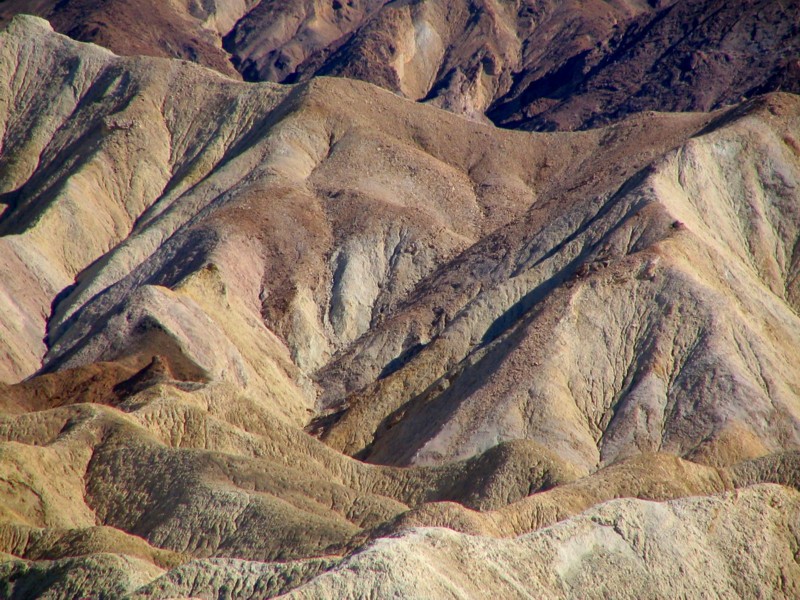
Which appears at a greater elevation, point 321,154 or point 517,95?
point 321,154

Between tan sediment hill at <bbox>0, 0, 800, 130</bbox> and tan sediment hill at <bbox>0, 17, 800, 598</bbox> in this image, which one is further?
tan sediment hill at <bbox>0, 0, 800, 130</bbox>

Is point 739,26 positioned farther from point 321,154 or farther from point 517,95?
point 321,154

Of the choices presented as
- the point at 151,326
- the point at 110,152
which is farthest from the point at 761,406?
the point at 110,152

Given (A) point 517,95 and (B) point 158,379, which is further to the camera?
(A) point 517,95


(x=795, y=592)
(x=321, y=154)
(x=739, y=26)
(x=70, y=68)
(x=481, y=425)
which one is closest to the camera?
(x=795, y=592)

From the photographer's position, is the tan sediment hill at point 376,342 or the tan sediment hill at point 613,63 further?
the tan sediment hill at point 613,63

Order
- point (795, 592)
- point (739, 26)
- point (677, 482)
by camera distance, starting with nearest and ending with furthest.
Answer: point (795, 592), point (677, 482), point (739, 26)

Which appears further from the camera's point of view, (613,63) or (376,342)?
(613,63)

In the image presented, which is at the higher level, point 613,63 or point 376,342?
point 376,342
